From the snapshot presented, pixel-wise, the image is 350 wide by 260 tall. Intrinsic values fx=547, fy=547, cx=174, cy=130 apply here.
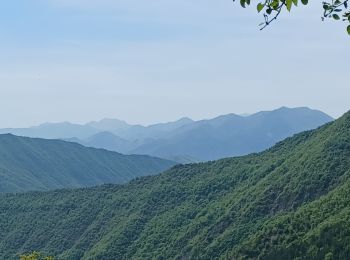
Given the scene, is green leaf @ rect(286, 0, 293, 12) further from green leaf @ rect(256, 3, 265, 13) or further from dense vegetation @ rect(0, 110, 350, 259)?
dense vegetation @ rect(0, 110, 350, 259)

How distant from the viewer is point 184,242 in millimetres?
93750

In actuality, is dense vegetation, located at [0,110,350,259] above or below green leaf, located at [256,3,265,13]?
below

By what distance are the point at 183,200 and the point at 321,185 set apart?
3729cm

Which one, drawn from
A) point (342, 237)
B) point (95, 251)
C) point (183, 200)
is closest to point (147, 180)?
point (183, 200)

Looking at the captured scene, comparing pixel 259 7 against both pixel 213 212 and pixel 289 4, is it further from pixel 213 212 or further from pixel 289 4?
pixel 213 212

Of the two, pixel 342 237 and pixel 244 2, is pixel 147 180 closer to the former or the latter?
pixel 342 237

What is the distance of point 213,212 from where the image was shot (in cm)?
9806

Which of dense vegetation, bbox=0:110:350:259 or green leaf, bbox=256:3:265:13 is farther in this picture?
dense vegetation, bbox=0:110:350:259

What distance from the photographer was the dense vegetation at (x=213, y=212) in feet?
237

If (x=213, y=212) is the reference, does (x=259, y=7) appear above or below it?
above

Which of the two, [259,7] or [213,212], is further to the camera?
[213,212]

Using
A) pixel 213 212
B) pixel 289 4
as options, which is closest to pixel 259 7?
pixel 289 4

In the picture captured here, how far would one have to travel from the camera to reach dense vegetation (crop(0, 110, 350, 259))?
237 feet

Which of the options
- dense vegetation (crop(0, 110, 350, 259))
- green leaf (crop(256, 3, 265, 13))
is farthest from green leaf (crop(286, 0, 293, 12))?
dense vegetation (crop(0, 110, 350, 259))
